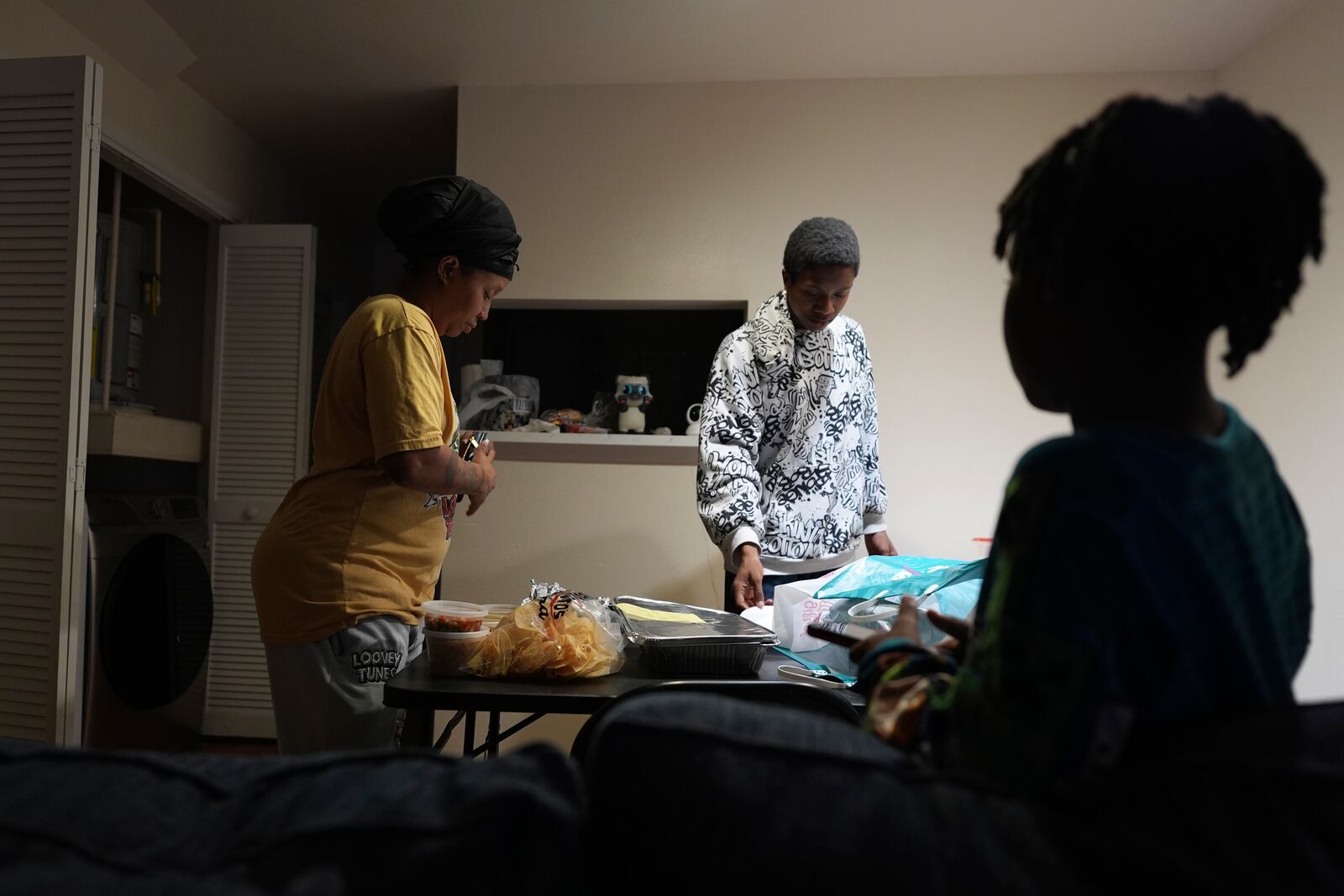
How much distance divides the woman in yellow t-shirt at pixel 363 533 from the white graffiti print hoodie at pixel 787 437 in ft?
2.02

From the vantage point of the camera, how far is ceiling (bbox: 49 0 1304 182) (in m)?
2.78

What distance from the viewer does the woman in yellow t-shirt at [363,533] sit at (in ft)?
4.41

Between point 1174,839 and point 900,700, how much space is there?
24 cm

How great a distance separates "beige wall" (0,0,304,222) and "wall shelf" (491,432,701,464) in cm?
161

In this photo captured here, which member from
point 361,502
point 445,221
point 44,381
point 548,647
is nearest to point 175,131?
point 44,381

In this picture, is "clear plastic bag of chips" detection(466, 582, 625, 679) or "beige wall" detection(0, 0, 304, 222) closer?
"clear plastic bag of chips" detection(466, 582, 625, 679)

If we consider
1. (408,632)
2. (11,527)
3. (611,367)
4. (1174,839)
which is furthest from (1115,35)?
(11,527)

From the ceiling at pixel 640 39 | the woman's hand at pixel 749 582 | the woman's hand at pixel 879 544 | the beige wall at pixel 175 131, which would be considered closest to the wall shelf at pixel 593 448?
the woman's hand at pixel 879 544

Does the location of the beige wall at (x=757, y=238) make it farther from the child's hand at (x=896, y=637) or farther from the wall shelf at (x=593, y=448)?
the child's hand at (x=896, y=637)

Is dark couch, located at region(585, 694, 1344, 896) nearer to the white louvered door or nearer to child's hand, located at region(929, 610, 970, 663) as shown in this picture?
child's hand, located at region(929, 610, 970, 663)

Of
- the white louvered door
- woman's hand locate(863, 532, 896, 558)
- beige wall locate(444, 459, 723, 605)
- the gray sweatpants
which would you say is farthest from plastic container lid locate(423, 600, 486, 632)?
beige wall locate(444, 459, 723, 605)

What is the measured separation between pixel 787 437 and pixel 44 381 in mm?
1795

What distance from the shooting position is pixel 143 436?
3.20 meters

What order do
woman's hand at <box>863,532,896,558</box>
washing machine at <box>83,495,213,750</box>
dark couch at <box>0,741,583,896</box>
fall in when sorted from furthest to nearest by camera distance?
washing machine at <box>83,495,213,750</box> → woman's hand at <box>863,532,896,558</box> → dark couch at <box>0,741,583,896</box>
